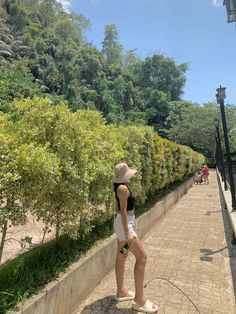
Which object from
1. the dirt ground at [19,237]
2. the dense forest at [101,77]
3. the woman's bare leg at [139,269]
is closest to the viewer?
the woman's bare leg at [139,269]

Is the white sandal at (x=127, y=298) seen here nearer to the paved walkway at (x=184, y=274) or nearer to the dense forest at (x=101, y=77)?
the paved walkway at (x=184, y=274)

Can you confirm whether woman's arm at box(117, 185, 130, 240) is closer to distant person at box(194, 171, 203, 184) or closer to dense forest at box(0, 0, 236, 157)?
distant person at box(194, 171, 203, 184)

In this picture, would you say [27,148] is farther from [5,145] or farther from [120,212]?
[120,212]

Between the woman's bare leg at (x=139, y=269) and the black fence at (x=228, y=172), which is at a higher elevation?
the black fence at (x=228, y=172)

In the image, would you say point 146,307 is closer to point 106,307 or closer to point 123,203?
point 106,307

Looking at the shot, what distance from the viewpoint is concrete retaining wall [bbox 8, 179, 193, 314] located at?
10.6 feet

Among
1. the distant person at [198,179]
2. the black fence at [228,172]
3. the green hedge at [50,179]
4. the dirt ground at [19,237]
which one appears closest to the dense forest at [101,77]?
the distant person at [198,179]

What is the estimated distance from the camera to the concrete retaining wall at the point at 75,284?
10.6ft

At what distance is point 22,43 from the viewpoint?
7519cm

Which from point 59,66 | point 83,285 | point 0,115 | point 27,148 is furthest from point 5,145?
point 59,66

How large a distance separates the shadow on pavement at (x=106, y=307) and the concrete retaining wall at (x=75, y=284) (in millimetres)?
160

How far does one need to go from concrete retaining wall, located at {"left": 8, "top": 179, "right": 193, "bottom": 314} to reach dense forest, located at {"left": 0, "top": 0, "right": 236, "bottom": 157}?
1804 inches

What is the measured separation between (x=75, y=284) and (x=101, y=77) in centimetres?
8171

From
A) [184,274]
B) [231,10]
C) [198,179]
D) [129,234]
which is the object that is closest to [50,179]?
[129,234]
